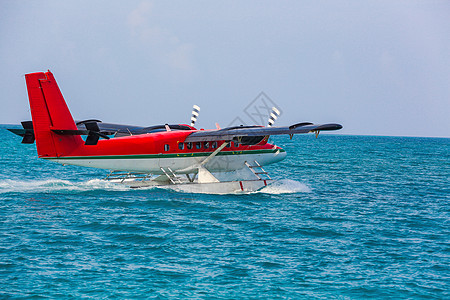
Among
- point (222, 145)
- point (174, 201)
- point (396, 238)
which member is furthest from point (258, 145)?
point (396, 238)

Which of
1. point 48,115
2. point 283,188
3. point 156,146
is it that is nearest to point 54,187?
point 48,115

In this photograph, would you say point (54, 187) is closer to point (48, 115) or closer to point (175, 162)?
point (48, 115)

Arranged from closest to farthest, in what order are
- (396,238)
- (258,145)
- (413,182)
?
(396,238), (258,145), (413,182)

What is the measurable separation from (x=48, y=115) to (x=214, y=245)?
11.3 meters

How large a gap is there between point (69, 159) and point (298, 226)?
1164 cm

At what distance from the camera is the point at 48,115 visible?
20.2m

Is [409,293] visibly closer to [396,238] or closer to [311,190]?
[396,238]

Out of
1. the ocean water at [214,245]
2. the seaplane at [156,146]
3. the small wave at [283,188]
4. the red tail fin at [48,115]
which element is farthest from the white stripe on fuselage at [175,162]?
the small wave at [283,188]

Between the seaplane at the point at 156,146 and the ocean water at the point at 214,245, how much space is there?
1.33 m

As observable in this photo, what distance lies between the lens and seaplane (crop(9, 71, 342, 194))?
66.4 ft

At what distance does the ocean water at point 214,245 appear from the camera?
34.0 feet

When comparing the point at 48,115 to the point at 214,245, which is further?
the point at 48,115

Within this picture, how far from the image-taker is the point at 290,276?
1116cm

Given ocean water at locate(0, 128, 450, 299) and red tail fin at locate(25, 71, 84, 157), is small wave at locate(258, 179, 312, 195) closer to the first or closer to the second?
ocean water at locate(0, 128, 450, 299)
